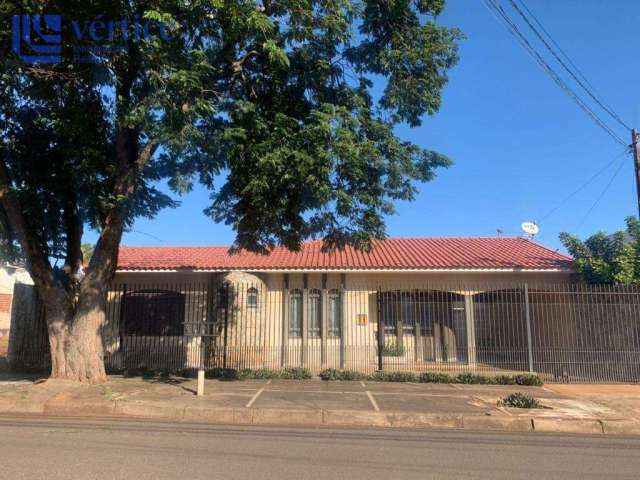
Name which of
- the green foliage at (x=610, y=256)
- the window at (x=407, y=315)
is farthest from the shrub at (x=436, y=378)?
the green foliage at (x=610, y=256)

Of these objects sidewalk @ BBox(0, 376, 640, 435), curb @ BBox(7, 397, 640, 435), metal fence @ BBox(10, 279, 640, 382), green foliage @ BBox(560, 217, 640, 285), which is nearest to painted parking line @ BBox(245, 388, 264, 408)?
sidewalk @ BBox(0, 376, 640, 435)

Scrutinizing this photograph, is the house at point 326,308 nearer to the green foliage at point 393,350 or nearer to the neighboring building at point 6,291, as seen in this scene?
the green foliage at point 393,350

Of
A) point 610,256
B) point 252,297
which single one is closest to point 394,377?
point 252,297

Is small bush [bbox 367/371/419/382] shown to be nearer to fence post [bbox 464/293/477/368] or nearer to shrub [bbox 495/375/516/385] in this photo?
shrub [bbox 495/375/516/385]

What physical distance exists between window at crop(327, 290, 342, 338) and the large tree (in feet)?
18.0

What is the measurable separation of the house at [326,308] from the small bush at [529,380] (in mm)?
1402

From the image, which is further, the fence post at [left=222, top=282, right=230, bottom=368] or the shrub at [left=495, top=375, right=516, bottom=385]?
the fence post at [left=222, top=282, right=230, bottom=368]

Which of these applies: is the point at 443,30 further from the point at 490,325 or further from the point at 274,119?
the point at 490,325

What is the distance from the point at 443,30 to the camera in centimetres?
962

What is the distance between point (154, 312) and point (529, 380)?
36.0ft

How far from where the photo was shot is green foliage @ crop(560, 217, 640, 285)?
13.0 meters

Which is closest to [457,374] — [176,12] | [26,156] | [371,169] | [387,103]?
[371,169]

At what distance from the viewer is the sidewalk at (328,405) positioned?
804 centimetres

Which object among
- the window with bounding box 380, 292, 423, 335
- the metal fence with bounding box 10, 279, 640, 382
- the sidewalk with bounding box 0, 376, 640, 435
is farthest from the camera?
the window with bounding box 380, 292, 423, 335
